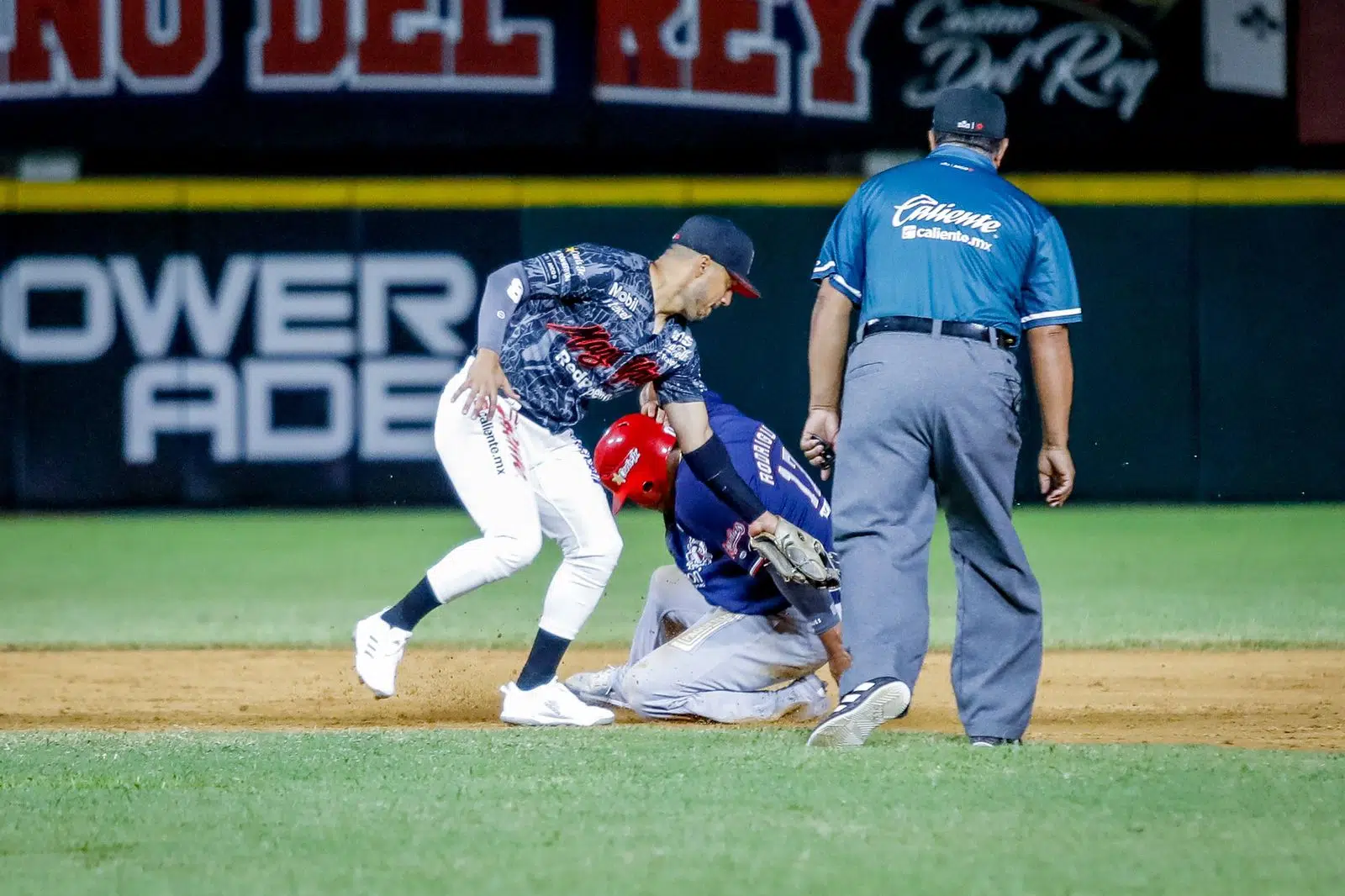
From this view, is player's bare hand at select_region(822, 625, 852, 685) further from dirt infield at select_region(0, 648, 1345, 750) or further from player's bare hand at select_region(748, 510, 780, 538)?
player's bare hand at select_region(748, 510, 780, 538)

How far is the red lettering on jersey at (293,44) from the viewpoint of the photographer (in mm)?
12141

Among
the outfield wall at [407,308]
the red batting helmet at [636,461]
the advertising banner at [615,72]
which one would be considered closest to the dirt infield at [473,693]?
the red batting helmet at [636,461]

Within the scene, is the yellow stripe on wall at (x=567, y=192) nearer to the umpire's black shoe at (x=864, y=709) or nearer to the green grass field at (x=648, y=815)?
the green grass field at (x=648, y=815)

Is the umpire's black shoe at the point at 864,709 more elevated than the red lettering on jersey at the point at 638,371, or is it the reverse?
the red lettering on jersey at the point at 638,371

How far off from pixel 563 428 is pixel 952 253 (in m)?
1.37

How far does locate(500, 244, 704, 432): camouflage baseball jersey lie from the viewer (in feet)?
16.7

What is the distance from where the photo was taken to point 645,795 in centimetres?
382

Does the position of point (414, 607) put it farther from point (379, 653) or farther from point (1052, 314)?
point (1052, 314)

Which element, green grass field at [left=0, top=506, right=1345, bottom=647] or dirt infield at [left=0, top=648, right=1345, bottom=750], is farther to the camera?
green grass field at [left=0, top=506, right=1345, bottom=647]

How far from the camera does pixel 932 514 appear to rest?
444 cm

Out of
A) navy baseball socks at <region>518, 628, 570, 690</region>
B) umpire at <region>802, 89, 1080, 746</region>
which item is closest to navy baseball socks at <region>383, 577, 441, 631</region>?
navy baseball socks at <region>518, 628, 570, 690</region>

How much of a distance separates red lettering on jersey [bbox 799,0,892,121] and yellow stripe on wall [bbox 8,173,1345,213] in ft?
1.84

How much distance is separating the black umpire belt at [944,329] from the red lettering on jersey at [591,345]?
93cm

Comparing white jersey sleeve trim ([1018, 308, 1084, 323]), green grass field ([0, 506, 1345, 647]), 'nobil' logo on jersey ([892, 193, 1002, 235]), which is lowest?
green grass field ([0, 506, 1345, 647])
